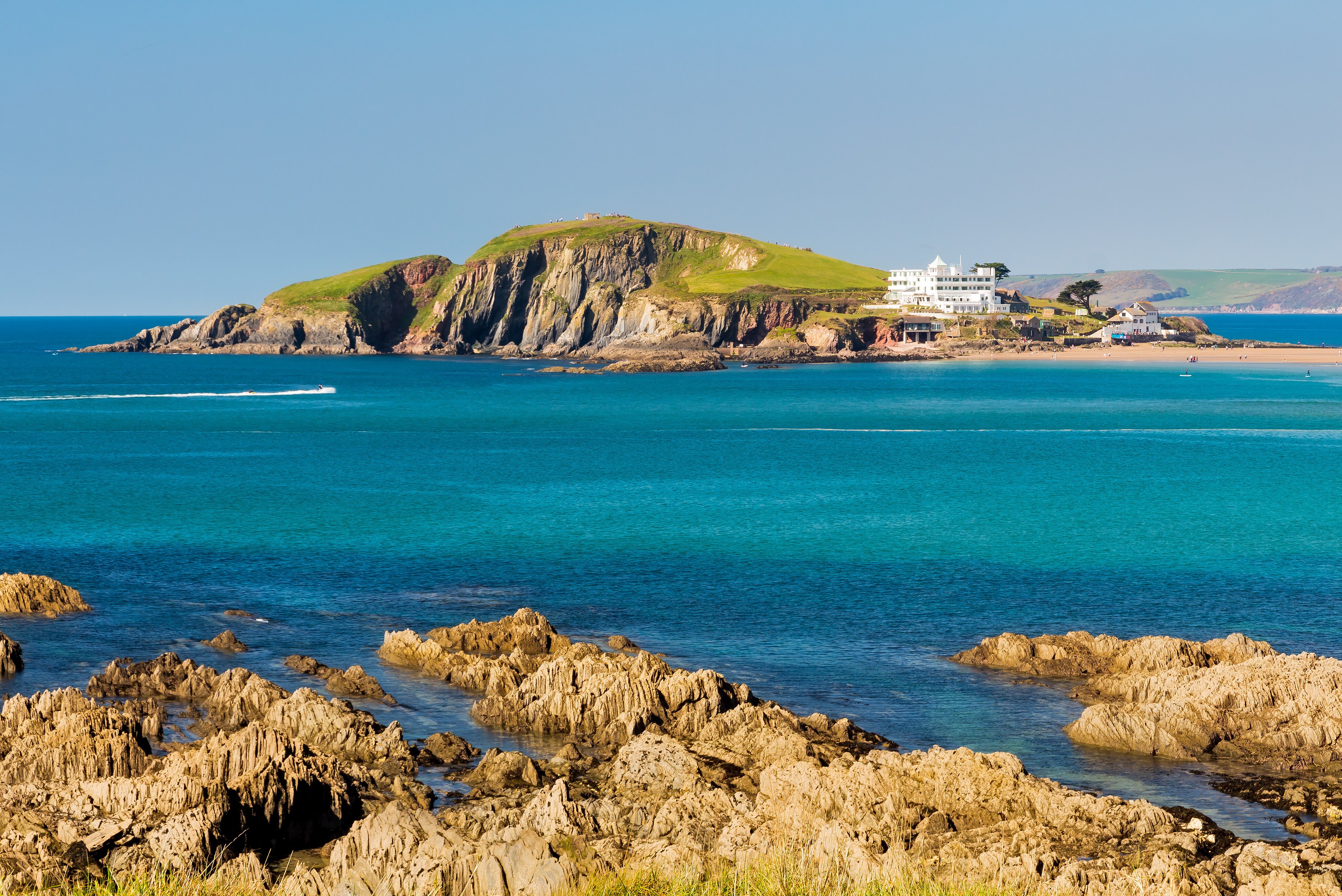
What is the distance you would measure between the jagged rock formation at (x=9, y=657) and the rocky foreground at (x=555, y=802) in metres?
3.66

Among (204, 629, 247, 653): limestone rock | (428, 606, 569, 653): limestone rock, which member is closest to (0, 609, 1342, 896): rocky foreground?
(204, 629, 247, 653): limestone rock

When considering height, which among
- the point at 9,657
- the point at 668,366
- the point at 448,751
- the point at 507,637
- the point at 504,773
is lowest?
the point at 448,751

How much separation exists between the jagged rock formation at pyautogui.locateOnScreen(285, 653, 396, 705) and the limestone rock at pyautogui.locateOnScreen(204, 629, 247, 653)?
307cm

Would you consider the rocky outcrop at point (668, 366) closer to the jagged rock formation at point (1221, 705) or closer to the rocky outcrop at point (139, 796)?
the jagged rock formation at point (1221, 705)

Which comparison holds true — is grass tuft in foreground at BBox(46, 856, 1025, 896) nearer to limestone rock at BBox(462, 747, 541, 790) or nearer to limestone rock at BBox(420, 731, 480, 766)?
limestone rock at BBox(462, 747, 541, 790)

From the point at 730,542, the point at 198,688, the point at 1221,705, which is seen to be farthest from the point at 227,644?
the point at 1221,705

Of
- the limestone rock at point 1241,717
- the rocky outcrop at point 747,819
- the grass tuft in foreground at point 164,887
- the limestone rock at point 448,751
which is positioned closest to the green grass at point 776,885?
the rocky outcrop at point 747,819

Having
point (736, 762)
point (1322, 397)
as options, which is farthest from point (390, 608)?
point (1322, 397)

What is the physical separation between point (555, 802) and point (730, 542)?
99.1 feet

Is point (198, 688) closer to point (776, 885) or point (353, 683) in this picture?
point (353, 683)

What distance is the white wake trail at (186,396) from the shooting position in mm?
127562

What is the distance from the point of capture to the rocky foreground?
16.9 meters

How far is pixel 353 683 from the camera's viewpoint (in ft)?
94.4

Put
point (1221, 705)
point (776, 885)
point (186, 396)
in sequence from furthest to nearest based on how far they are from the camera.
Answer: point (186, 396)
point (1221, 705)
point (776, 885)
